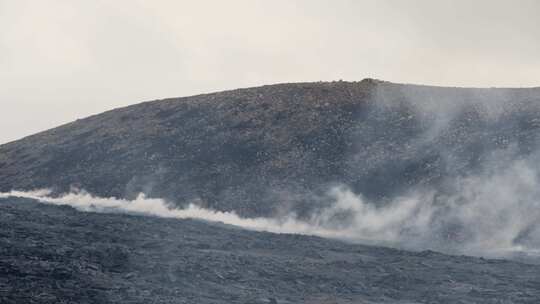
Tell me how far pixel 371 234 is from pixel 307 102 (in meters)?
26.3

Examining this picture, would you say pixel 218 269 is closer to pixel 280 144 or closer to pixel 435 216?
pixel 435 216

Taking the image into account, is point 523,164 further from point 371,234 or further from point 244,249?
point 244,249

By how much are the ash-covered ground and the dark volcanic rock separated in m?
14.8

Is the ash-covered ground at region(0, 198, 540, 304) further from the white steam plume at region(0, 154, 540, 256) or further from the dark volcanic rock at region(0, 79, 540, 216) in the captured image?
the dark volcanic rock at region(0, 79, 540, 216)

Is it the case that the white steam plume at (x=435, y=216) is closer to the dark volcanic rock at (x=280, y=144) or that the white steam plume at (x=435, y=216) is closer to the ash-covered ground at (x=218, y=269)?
the dark volcanic rock at (x=280, y=144)

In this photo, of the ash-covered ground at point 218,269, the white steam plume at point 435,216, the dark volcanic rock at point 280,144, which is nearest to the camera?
the ash-covered ground at point 218,269

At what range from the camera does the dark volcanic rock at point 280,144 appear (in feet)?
190

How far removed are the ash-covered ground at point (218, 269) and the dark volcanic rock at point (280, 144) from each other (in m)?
14.8

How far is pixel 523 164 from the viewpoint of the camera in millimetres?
52938

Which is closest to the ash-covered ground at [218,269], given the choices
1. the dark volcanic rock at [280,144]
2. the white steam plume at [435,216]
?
the white steam plume at [435,216]

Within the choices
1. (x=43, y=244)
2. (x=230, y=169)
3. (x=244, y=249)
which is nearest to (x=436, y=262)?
(x=244, y=249)

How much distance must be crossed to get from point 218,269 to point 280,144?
3393cm

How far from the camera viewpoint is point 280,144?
66.3 m

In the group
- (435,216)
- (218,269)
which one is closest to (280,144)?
(435,216)
